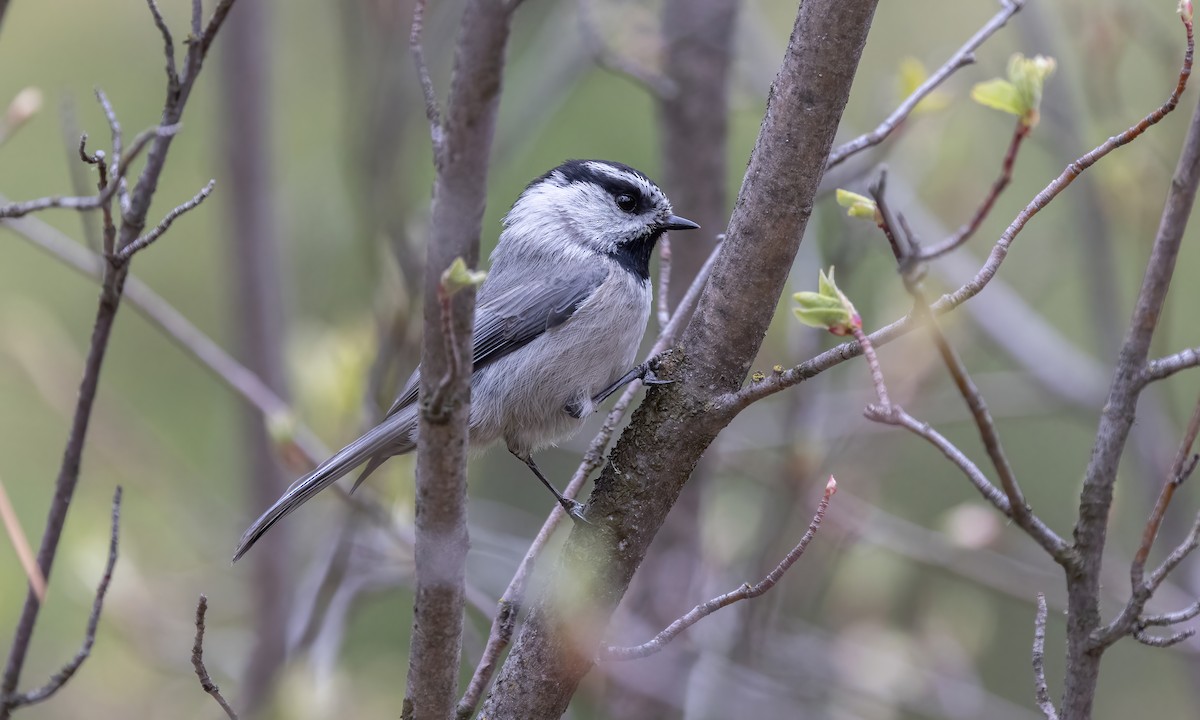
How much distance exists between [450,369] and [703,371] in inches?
29.9

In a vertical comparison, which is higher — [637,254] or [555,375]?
[637,254]

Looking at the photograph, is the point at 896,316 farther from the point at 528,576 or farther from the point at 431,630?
the point at 431,630

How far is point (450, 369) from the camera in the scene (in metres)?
1.59

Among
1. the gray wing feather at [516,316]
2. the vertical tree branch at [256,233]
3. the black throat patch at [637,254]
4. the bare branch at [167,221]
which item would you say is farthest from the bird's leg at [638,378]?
the vertical tree branch at [256,233]

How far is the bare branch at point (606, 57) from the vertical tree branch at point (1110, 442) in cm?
220

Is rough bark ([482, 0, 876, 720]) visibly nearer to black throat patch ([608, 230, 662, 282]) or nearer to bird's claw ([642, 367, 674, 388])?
bird's claw ([642, 367, 674, 388])

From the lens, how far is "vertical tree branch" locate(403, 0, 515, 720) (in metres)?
1.46

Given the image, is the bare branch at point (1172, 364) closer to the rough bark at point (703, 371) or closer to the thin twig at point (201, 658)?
the rough bark at point (703, 371)

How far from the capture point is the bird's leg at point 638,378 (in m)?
2.33

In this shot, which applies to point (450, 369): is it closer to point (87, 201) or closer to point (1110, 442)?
point (87, 201)

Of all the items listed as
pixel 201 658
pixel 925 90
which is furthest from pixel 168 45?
pixel 925 90

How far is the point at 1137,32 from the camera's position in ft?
13.2

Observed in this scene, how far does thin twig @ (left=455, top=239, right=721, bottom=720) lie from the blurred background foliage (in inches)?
32.4

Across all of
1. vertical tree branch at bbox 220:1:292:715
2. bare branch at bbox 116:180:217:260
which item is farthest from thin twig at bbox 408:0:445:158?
vertical tree branch at bbox 220:1:292:715
